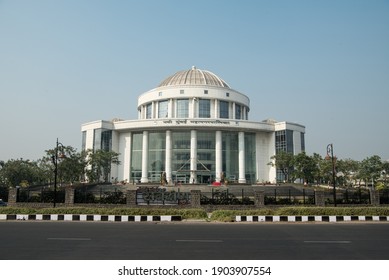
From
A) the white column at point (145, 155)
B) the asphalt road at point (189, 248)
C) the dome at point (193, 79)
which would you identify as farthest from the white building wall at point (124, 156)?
the asphalt road at point (189, 248)

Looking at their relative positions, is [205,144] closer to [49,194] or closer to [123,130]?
[123,130]

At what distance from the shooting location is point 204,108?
75625 millimetres

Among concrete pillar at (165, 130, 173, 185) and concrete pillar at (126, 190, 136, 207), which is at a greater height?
concrete pillar at (165, 130, 173, 185)

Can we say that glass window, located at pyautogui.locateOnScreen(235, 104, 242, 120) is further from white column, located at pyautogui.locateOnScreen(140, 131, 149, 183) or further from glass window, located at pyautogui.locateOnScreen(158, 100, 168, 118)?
white column, located at pyautogui.locateOnScreen(140, 131, 149, 183)

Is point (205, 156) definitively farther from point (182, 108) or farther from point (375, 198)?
point (375, 198)

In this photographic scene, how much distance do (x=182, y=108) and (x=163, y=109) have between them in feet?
15.5

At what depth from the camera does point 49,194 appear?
99.9 feet

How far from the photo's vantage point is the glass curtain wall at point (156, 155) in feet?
235

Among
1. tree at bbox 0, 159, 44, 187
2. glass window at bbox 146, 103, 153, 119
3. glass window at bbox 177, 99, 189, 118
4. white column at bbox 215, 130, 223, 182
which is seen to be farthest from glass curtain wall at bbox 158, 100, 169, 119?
tree at bbox 0, 159, 44, 187

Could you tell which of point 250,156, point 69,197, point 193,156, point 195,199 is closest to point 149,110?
point 193,156

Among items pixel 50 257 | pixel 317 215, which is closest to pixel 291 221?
pixel 317 215

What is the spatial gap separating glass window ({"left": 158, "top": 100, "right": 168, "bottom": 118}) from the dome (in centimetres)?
564

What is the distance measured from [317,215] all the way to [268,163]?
49.6m

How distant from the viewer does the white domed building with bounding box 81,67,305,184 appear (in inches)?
2771
